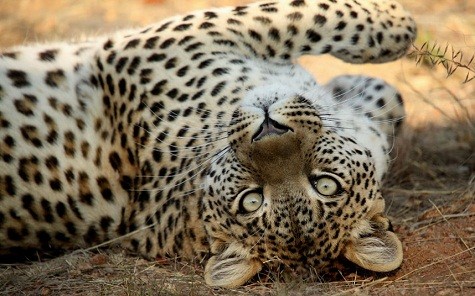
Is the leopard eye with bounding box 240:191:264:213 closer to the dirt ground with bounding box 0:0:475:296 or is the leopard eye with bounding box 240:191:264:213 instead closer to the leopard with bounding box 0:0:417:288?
the leopard with bounding box 0:0:417:288

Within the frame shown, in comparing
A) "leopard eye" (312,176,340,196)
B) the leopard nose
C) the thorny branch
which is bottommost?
"leopard eye" (312,176,340,196)

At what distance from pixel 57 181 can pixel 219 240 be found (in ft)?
4.32

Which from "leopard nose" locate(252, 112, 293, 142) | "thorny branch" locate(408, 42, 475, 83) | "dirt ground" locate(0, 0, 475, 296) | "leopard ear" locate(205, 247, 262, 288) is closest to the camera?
"leopard nose" locate(252, 112, 293, 142)

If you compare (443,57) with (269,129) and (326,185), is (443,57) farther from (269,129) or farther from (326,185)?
(269,129)

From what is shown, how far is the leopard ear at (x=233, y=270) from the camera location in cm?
516

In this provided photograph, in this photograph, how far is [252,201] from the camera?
16.7ft

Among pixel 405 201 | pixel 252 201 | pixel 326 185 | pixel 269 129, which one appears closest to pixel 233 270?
pixel 252 201

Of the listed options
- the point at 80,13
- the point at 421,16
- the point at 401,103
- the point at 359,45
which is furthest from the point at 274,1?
the point at 80,13

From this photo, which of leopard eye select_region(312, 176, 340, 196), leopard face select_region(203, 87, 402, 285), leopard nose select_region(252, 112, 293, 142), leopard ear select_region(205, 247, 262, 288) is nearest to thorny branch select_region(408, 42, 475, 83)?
leopard face select_region(203, 87, 402, 285)

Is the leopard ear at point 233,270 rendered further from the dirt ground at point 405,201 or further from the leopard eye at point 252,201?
the leopard eye at point 252,201

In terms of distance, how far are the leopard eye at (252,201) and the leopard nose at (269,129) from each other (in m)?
0.38

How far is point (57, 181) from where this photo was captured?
5953mm

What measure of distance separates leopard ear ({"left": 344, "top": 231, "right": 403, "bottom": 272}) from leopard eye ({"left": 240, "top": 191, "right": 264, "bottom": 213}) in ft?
1.92

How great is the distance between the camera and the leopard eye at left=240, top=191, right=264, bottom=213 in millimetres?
5090
